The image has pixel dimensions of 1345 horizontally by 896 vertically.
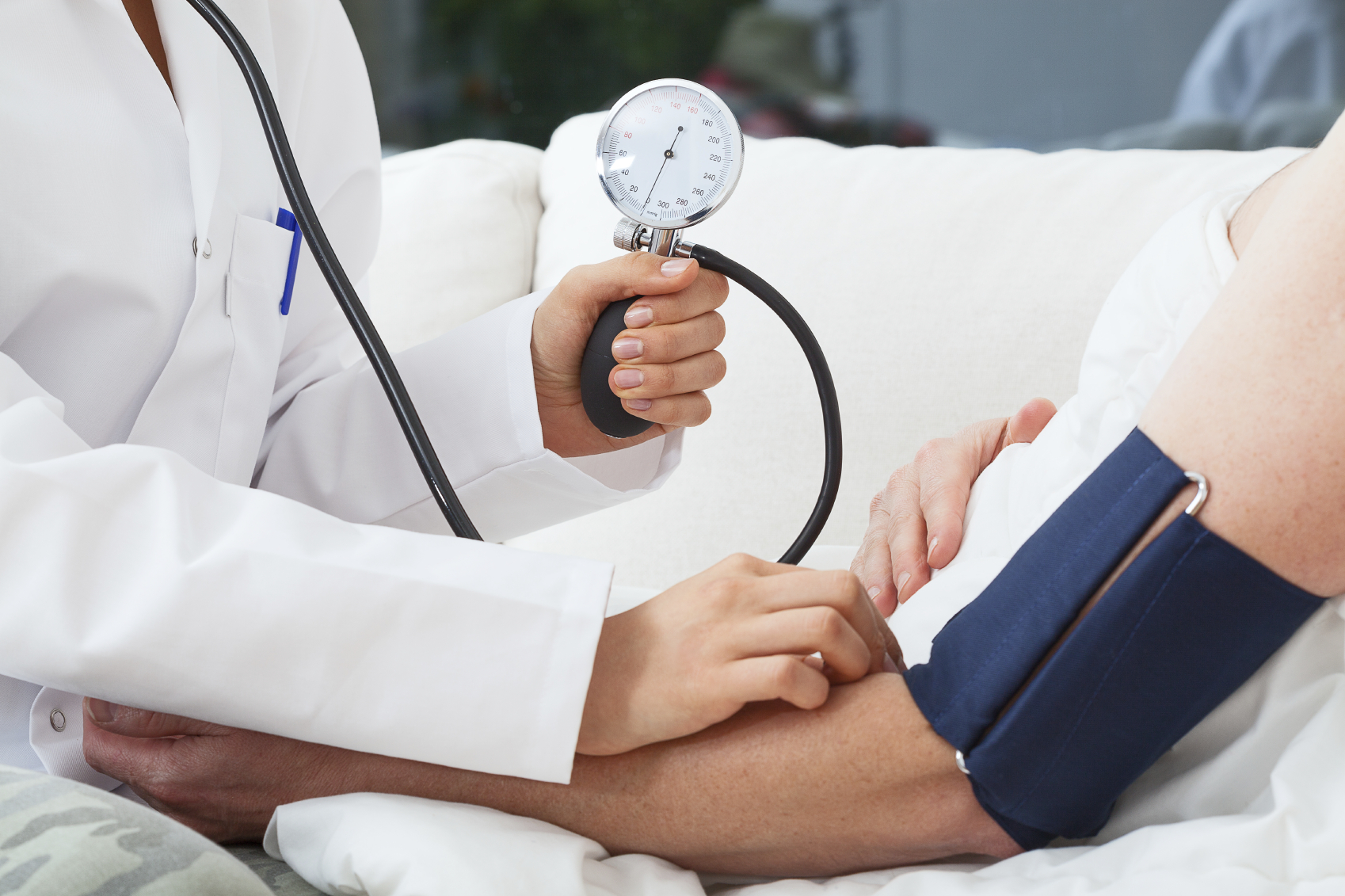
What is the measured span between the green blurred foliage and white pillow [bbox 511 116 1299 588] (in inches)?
40.7

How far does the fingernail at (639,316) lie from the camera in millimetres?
798

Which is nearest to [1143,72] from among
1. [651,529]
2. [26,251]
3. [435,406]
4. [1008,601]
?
[651,529]

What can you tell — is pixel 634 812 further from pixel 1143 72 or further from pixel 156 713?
pixel 1143 72

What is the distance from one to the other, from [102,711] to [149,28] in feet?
2.06

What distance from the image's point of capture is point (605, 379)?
0.86 m

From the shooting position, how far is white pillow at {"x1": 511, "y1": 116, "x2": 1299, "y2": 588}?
123cm

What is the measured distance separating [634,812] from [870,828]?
0.13m

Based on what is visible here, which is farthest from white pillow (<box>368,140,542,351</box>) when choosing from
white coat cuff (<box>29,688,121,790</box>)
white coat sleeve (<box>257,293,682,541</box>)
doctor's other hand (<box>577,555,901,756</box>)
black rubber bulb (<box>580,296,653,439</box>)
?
doctor's other hand (<box>577,555,901,756</box>)

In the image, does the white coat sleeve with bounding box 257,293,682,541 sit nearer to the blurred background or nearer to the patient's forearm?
the patient's forearm

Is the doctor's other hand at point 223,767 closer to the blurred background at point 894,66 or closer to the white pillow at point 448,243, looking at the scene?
the white pillow at point 448,243

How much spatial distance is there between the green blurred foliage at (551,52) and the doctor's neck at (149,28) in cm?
136

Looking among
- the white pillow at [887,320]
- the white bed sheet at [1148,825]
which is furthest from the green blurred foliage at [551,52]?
the white bed sheet at [1148,825]

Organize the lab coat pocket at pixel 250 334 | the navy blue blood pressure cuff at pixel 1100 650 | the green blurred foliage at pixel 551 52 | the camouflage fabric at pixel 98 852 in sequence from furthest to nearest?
the green blurred foliage at pixel 551 52, the lab coat pocket at pixel 250 334, the navy blue blood pressure cuff at pixel 1100 650, the camouflage fabric at pixel 98 852

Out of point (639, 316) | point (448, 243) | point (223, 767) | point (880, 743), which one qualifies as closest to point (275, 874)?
point (223, 767)
